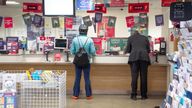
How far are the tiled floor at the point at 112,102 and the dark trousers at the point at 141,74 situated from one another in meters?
0.23

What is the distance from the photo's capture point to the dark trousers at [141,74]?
6992mm

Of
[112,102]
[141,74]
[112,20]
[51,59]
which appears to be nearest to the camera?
[112,102]

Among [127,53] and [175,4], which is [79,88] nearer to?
[127,53]

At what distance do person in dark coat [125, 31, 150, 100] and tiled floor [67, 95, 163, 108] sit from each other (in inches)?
11.2

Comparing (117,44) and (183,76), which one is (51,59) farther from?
(183,76)

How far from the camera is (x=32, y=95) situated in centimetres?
417

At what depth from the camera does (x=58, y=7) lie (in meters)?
6.45

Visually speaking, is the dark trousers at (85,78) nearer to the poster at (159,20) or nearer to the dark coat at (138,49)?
the dark coat at (138,49)

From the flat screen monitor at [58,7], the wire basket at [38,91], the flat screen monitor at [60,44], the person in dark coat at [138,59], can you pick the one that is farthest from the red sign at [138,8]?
the wire basket at [38,91]

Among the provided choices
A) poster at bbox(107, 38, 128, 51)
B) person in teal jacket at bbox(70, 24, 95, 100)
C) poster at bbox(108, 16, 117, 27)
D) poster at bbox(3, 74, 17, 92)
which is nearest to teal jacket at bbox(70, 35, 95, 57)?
person in teal jacket at bbox(70, 24, 95, 100)

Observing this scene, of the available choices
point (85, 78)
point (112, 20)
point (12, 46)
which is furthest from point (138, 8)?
point (12, 46)

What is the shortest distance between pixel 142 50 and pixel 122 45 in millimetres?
1896

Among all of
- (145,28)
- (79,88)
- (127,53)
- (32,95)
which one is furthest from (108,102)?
(145,28)

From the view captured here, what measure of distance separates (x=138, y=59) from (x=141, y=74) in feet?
1.33
